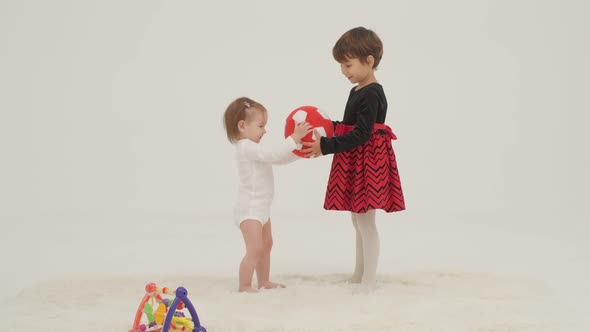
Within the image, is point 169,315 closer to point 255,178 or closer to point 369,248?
point 255,178

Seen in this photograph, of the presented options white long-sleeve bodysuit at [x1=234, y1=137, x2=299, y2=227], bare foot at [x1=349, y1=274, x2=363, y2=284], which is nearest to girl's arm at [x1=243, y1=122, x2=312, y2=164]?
white long-sleeve bodysuit at [x1=234, y1=137, x2=299, y2=227]

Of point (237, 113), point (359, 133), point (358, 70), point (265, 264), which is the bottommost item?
point (265, 264)

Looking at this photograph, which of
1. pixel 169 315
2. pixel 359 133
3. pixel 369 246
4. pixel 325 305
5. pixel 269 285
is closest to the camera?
pixel 169 315

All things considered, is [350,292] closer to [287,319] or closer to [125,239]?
[287,319]

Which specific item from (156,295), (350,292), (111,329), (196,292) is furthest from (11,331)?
(350,292)

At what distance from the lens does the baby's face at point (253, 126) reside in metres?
5.14

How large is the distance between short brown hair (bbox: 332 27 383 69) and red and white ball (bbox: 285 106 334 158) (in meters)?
0.43

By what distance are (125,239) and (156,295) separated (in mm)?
3157

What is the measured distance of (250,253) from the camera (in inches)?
198

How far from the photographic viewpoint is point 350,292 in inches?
199

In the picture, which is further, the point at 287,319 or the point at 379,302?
the point at 379,302

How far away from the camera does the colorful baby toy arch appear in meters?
3.92

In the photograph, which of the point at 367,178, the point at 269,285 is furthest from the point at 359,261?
the point at 367,178

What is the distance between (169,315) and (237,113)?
1724mm
